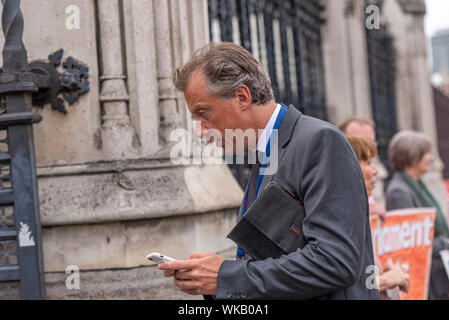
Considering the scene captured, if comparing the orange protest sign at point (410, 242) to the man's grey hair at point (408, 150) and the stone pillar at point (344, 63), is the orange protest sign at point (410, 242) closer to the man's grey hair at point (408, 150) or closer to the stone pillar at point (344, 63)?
the man's grey hair at point (408, 150)

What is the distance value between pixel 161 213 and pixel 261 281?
1481mm

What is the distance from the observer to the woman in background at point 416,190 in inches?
167

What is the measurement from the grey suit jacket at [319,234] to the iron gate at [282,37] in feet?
4.95

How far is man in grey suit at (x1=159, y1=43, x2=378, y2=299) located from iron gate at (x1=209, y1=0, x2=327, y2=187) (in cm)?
133

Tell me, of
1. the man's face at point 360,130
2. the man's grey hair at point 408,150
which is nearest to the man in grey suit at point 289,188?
the man's face at point 360,130

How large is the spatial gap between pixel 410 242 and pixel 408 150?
3.18ft

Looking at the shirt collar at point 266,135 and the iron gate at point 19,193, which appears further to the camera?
the iron gate at point 19,193

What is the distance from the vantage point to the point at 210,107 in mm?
1879

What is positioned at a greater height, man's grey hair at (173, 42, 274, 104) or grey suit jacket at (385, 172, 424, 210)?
man's grey hair at (173, 42, 274, 104)

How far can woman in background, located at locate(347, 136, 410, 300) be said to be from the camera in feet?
9.87

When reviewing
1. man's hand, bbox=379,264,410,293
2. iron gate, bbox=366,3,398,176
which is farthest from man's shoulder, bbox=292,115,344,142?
iron gate, bbox=366,3,398,176

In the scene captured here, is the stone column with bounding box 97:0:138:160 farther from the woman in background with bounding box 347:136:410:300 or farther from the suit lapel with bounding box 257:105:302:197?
the suit lapel with bounding box 257:105:302:197

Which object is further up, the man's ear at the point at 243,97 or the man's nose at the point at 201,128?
the man's ear at the point at 243,97
